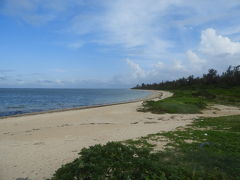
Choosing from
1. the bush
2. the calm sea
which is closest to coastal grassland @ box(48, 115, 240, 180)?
the bush

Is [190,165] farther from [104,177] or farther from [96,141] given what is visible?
[96,141]

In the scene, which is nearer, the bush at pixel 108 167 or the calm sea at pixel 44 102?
the bush at pixel 108 167

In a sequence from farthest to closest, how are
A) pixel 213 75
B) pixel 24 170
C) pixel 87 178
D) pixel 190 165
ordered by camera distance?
pixel 213 75 → pixel 24 170 → pixel 190 165 → pixel 87 178

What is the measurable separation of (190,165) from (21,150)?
21.8ft

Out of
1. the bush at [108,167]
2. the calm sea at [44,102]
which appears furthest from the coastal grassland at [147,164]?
the calm sea at [44,102]

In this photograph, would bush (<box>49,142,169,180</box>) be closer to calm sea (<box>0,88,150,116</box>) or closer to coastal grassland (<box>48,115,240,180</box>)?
coastal grassland (<box>48,115,240,180</box>)

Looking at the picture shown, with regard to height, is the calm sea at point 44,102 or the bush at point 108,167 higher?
the bush at point 108,167

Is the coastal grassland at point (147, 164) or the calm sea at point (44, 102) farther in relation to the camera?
the calm sea at point (44, 102)

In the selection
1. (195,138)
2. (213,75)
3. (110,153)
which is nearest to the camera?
(110,153)

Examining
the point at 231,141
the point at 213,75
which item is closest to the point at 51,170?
the point at 231,141

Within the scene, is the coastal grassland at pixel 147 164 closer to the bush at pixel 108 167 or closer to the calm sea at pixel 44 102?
the bush at pixel 108 167

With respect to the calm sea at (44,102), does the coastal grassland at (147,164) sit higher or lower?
higher

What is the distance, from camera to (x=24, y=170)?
5.71m

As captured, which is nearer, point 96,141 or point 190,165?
point 190,165
